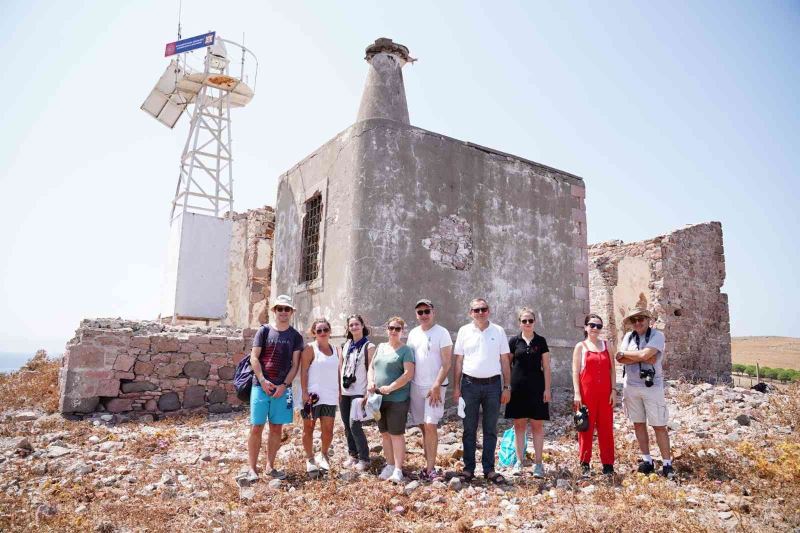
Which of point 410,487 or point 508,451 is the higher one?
point 508,451

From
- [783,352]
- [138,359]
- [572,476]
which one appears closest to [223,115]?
[138,359]

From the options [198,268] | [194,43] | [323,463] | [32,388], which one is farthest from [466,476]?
[194,43]

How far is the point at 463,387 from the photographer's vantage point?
5734mm

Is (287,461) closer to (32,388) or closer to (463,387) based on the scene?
(463,387)

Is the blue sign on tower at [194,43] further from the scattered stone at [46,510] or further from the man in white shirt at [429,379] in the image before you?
the scattered stone at [46,510]

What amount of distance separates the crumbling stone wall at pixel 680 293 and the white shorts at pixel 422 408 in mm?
12394

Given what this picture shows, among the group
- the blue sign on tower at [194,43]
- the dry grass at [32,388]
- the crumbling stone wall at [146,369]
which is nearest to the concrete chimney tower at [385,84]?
the crumbling stone wall at [146,369]

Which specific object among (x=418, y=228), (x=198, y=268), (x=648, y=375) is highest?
(x=418, y=228)

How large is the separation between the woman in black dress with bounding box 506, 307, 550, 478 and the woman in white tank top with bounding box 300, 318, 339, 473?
1925 millimetres

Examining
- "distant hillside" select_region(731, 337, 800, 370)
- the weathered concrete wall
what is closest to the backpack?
the weathered concrete wall

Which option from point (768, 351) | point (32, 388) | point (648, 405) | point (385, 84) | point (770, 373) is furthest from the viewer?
point (768, 351)

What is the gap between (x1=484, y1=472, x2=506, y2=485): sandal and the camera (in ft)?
17.7

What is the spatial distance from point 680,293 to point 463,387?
13.2 meters

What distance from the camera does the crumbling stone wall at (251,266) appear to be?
691 inches
